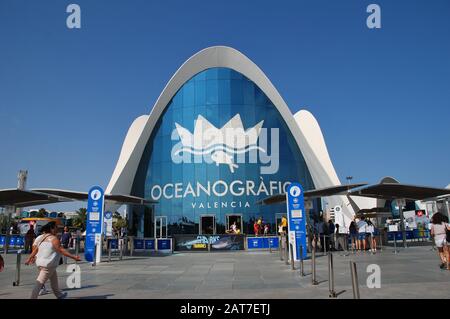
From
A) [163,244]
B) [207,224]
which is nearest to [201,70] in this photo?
[207,224]

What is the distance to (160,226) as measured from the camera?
30.6m

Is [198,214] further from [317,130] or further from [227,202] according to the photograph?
[317,130]

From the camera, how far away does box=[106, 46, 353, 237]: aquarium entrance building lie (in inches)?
1174

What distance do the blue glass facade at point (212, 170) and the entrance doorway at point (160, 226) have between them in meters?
0.48

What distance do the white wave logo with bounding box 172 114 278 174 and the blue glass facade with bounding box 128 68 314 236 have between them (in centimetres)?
38

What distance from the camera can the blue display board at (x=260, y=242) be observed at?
75.7 ft

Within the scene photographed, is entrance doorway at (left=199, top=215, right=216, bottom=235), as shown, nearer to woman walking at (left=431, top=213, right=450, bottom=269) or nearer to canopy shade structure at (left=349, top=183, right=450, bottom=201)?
canopy shade structure at (left=349, top=183, right=450, bottom=201)

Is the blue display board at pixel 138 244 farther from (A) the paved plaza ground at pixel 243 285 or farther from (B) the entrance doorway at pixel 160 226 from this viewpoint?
(A) the paved plaza ground at pixel 243 285

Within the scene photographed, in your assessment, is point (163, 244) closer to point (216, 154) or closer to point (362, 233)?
point (216, 154)

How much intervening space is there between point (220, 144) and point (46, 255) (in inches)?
971

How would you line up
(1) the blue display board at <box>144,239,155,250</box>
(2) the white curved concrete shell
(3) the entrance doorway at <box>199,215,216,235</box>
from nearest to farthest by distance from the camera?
(1) the blue display board at <box>144,239,155,250</box>, (3) the entrance doorway at <box>199,215,216,235</box>, (2) the white curved concrete shell

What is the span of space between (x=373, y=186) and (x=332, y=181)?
16.8 m

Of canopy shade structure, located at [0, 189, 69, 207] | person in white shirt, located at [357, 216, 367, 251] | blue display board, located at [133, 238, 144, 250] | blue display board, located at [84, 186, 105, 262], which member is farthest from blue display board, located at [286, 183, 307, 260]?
canopy shade structure, located at [0, 189, 69, 207]
